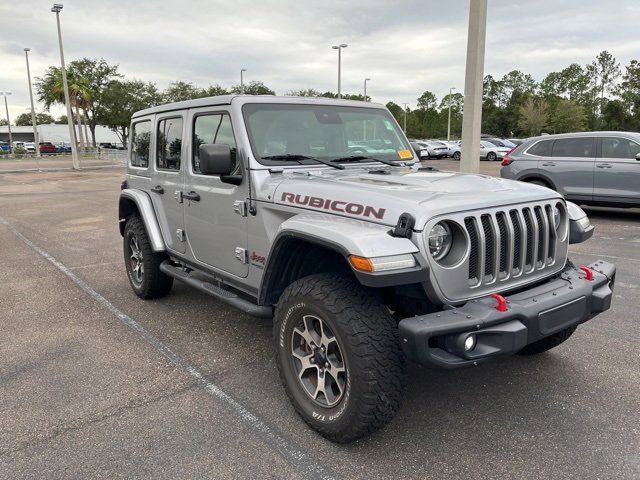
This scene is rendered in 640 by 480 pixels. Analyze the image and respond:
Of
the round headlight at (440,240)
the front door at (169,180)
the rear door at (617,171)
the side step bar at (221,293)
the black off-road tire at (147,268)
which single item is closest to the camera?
the round headlight at (440,240)

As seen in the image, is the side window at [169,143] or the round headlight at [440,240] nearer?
the round headlight at [440,240]

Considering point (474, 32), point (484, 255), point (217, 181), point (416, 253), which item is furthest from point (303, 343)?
point (474, 32)

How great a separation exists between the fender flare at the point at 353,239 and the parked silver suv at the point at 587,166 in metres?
8.76

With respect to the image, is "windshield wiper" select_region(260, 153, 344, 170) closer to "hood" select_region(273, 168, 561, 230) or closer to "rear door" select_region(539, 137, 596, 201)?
"hood" select_region(273, 168, 561, 230)

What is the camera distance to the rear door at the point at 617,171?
9477 millimetres

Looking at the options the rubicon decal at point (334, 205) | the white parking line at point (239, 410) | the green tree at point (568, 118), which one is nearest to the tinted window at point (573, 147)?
the rubicon decal at point (334, 205)

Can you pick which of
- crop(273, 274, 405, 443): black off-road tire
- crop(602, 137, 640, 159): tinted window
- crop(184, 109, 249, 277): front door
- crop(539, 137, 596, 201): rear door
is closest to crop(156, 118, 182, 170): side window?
crop(184, 109, 249, 277): front door

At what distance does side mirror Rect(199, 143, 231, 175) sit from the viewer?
3.27 meters

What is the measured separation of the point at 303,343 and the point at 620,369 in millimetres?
2425

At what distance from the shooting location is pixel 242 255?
3.72 meters

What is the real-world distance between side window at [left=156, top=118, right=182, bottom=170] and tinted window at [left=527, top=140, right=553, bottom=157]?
8.51 meters

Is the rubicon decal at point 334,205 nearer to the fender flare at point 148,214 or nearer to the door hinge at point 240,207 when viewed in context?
the door hinge at point 240,207

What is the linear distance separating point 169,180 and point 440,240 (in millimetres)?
2856

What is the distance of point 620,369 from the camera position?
12.3 ft
